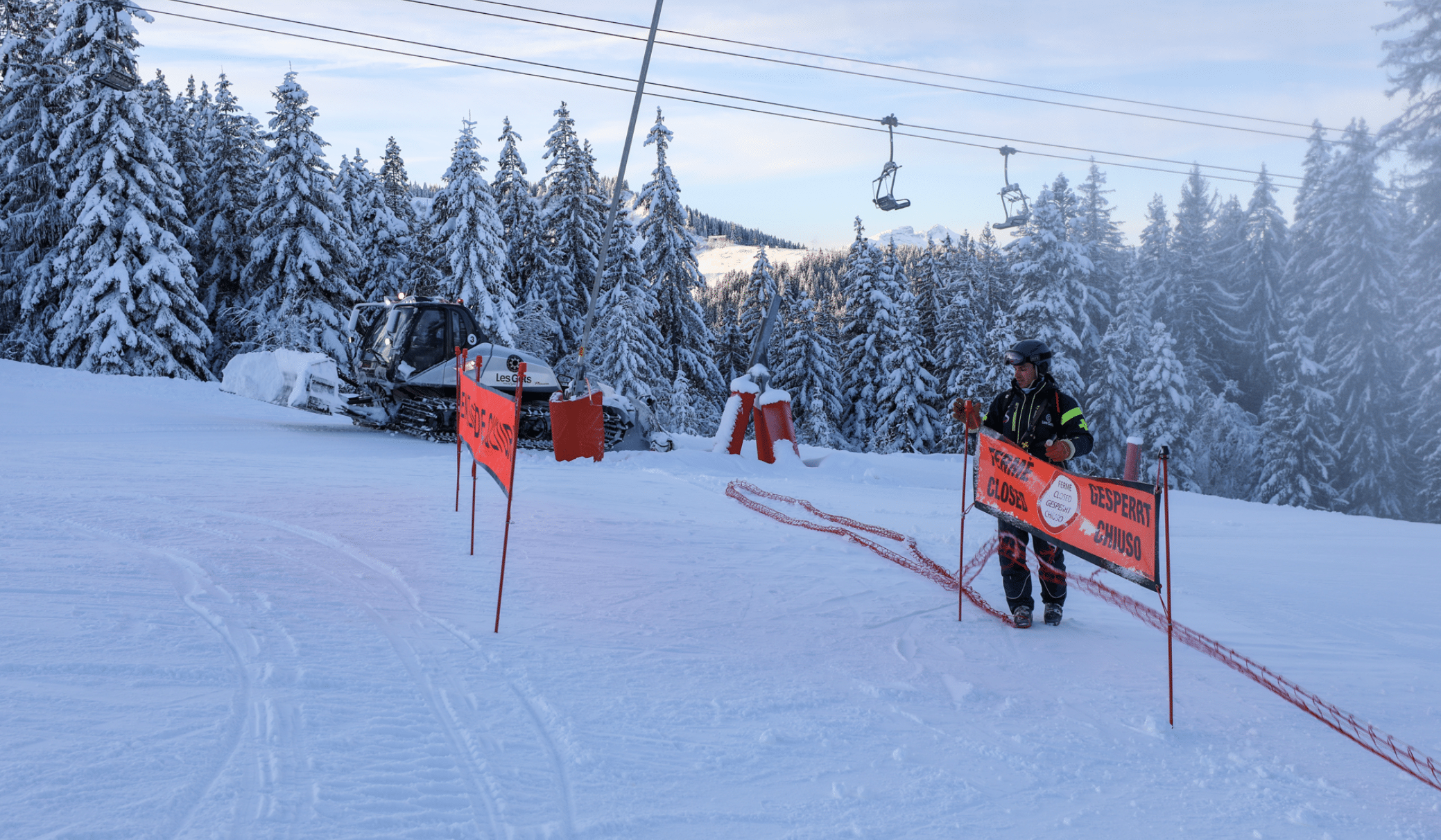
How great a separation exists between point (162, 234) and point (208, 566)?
24924 millimetres

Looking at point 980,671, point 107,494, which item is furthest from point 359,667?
point 107,494

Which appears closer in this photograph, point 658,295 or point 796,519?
point 796,519

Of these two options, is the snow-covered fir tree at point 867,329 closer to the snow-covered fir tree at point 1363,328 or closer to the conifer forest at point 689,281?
the conifer forest at point 689,281

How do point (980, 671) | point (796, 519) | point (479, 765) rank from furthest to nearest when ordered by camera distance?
point (796, 519)
point (980, 671)
point (479, 765)

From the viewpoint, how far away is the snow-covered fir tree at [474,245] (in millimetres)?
29969

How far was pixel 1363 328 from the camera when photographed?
30.3m

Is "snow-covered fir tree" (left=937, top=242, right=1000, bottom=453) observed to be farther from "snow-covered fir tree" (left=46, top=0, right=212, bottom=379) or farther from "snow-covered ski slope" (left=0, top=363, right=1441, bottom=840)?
"snow-covered ski slope" (left=0, top=363, right=1441, bottom=840)

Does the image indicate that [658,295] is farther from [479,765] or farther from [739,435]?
[479,765]

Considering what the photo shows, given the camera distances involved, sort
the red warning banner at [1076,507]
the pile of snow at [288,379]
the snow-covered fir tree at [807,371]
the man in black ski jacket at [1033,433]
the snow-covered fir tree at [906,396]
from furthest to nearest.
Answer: the snow-covered fir tree at [807,371]
the snow-covered fir tree at [906,396]
the pile of snow at [288,379]
the man in black ski jacket at [1033,433]
the red warning banner at [1076,507]

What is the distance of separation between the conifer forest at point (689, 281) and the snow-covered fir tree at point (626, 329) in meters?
0.13

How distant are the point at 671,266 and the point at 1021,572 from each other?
31506mm

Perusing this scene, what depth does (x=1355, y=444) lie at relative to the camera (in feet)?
99.3

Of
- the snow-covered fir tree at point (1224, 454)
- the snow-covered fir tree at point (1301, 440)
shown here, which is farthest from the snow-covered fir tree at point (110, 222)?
the snow-covered fir tree at point (1224, 454)

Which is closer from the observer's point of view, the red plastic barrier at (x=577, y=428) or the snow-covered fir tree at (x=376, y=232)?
the red plastic barrier at (x=577, y=428)
